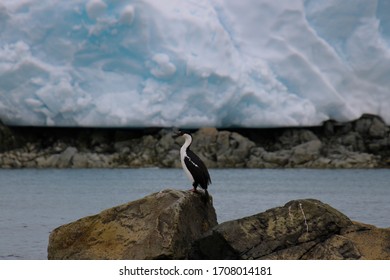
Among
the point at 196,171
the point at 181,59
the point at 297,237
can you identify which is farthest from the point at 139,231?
the point at 181,59

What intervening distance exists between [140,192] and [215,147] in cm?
1025

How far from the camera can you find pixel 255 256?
812cm

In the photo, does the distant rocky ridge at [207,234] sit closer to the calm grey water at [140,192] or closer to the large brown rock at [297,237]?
the large brown rock at [297,237]

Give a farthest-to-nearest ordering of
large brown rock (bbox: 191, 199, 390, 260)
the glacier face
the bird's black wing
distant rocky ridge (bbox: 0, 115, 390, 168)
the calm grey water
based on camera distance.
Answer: distant rocky ridge (bbox: 0, 115, 390, 168)
the glacier face
the calm grey water
the bird's black wing
large brown rock (bbox: 191, 199, 390, 260)

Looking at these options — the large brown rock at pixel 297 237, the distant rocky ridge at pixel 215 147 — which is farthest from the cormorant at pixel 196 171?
the distant rocky ridge at pixel 215 147

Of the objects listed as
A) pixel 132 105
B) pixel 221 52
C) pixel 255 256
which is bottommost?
pixel 255 256

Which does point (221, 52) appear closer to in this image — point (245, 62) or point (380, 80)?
point (245, 62)

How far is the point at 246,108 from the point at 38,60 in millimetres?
7831

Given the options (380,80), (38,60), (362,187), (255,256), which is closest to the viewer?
(255,256)

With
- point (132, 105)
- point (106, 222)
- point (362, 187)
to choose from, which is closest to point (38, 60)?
point (132, 105)

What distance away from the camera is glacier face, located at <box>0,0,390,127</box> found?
30375 millimetres

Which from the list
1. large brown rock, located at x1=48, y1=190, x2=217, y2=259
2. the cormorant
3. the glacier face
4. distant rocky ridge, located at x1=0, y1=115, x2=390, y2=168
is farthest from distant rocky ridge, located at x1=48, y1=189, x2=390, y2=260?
distant rocky ridge, located at x1=0, y1=115, x2=390, y2=168

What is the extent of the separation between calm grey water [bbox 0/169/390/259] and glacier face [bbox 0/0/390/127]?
8.24 feet

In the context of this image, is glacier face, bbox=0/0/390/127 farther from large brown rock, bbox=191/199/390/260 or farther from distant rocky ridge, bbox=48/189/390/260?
large brown rock, bbox=191/199/390/260
